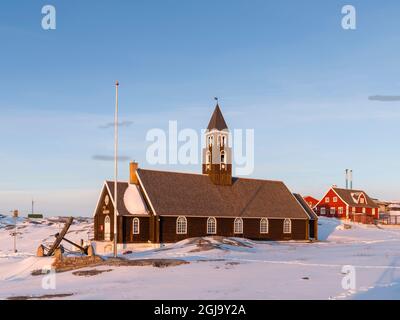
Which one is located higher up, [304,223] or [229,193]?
[229,193]

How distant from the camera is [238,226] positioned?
57.7m

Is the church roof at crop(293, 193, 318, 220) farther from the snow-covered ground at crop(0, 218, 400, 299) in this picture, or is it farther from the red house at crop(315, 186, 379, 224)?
the red house at crop(315, 186, 379, 224)

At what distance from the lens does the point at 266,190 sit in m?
64.9

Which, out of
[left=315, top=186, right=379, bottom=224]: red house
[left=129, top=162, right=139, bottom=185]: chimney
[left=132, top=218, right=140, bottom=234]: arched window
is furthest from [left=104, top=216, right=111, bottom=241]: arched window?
[left=315, top=186, right=379, bottom=224]: red house

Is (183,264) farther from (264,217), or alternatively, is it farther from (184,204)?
(264,217)

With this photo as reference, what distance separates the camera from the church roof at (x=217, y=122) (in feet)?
200

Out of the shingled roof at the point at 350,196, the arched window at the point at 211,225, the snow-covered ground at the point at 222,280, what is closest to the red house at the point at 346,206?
the shingled roof at the point at 350,196

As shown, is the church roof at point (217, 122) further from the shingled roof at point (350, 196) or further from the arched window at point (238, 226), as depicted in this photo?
the shingled roof at point (350, 196)

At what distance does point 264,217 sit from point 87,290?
39.6 meters

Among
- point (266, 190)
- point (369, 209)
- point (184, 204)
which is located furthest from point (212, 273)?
point (369, 209)

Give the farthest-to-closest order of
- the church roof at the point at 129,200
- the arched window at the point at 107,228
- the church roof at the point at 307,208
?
the church roof at the point at 307,208 → the arched window at the point at 107,228 → the church roof at the point at 129,200

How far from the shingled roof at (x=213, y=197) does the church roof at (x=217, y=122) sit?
612 cm

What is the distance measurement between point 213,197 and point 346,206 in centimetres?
4841

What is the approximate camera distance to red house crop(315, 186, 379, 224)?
97.9 meters
